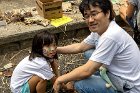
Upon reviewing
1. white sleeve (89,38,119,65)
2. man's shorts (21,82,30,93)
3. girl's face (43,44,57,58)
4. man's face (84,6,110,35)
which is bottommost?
man's shorts (21,82,30,93)

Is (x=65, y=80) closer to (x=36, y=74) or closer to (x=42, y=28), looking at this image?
(x=36, y=74)

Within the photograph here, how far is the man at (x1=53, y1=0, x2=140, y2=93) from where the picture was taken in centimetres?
284

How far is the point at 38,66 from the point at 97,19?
849 millimetres

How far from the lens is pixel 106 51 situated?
2.83 metres

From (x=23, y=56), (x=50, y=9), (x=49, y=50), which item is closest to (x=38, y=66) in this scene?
(x=49, y=50)

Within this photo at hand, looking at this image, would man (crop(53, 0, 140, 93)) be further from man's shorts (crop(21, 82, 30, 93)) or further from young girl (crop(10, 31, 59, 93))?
man's shorts (crop(21, 82, 30, 93))

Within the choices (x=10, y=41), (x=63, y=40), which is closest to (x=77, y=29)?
(x=63, y=40)

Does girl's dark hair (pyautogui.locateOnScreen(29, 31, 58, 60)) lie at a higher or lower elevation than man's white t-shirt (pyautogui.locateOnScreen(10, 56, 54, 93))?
higher

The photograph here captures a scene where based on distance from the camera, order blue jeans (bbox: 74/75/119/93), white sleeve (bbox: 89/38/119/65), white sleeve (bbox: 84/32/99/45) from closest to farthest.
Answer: white sleeve (bbox: 89/38/119/65)
blue jeans (bbox: 74/75/119/93)
white sleeve (bbox: 84/32/99/45)

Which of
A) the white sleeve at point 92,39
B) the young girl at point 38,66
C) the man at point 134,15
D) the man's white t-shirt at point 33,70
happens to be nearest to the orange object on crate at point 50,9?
the man at point 134,15

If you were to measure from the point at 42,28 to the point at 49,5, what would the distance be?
15.7 inches

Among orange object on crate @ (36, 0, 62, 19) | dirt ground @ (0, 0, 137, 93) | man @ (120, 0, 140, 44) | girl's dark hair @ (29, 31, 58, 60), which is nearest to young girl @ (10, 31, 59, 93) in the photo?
girl's dark hair @ (29, 31, 58, 60)

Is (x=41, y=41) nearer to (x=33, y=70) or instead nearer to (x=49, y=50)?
(x=49, y=50)

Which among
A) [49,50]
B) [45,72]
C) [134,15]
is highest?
[134,15]
